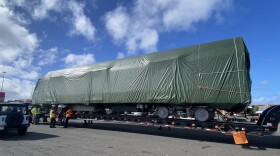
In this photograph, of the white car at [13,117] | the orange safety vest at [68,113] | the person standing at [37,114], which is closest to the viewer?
the white car at [13,117]

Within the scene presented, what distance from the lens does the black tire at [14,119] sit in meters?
12.1

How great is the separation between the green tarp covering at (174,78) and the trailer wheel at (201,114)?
18.5 inches

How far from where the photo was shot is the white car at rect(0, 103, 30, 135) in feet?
39.5

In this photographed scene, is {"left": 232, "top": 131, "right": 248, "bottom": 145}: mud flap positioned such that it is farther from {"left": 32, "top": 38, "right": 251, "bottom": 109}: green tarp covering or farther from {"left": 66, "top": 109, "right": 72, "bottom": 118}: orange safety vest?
{"left": 66, "top": 109, "right": 72, "bottom": 118}: orange safety vest

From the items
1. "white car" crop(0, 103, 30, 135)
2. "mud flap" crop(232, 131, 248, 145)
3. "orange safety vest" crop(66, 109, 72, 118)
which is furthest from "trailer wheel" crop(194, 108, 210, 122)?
"orange safety vest" crop(66, 109, 72, 118)

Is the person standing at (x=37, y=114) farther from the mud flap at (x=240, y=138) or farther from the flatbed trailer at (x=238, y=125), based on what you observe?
the mud flap at (x=240, y=138)

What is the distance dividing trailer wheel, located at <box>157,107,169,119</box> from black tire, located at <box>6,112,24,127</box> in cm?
665

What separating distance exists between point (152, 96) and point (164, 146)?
3345mm

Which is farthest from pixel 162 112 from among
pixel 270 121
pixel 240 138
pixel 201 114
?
pixel 270 121

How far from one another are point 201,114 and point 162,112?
214 cm

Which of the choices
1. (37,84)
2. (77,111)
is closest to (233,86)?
(77,111)

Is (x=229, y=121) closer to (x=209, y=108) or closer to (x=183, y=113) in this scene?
(x=209, y=108)

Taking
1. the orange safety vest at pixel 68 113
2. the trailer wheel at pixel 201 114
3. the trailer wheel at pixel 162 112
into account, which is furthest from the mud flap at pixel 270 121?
the orange safety vest at pixel 68 113

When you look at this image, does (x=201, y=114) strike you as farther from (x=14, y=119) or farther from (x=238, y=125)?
(x=14, y=119)
